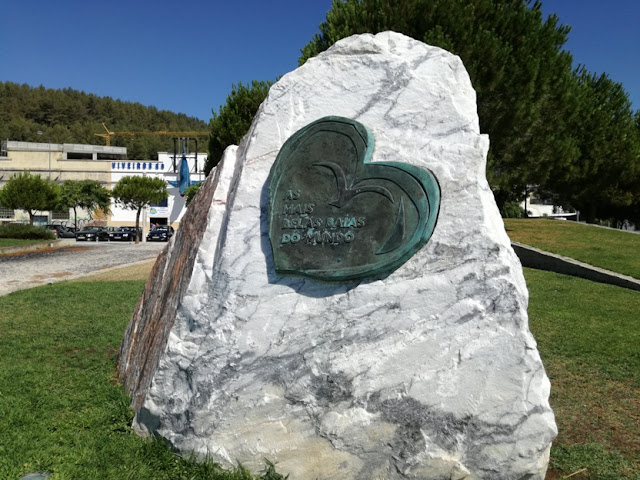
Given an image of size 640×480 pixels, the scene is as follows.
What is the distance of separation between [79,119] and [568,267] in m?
110

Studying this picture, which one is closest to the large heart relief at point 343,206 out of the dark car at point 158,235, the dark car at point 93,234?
the dark car at point 158,235

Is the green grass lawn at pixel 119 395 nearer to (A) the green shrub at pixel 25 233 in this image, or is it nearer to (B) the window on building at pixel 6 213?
(A) the green shrub at pixel 25 233

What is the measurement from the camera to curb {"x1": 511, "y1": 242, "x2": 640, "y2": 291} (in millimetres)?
9836

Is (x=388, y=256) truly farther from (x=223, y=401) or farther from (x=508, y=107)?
(x=508, y=107)

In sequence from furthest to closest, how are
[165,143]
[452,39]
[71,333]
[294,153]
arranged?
[165,143] < [452,39] < [71,333] < [294,153]

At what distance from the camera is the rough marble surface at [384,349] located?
10.0 feet

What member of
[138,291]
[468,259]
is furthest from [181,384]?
[138,291]

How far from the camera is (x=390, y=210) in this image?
3.31m

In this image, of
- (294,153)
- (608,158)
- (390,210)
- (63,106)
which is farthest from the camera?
(63,106)

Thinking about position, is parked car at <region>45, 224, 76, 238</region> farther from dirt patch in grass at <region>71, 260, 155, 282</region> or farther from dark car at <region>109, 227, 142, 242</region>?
dirt patch in grass at <region>71, 260, 155, 282</region>

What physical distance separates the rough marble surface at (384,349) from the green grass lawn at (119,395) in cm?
32

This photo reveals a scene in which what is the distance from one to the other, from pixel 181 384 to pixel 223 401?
316 mm

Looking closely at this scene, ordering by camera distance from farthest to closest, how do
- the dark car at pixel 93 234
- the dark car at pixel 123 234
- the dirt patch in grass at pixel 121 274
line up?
the dark car at pixel 123 234 < the dark car at pixel 93 234 < the dirt patch in grass at pixel 121 274

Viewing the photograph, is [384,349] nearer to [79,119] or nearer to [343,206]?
[343,206]
